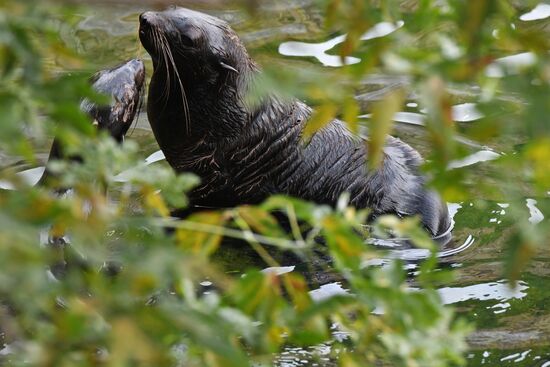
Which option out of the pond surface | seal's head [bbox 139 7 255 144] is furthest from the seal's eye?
the pond surface

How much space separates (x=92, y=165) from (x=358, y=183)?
4526 millimetres

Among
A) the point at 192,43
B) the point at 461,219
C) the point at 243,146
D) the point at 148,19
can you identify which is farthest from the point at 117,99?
the point at 461,219

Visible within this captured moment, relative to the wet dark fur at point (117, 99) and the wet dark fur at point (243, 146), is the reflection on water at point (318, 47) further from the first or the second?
the wet dark fur at point (117, 99)

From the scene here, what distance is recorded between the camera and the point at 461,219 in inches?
263

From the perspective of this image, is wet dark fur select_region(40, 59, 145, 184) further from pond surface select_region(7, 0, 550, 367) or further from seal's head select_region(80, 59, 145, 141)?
pond surface select_region(7, 0, 550, 367)

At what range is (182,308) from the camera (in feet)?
6.56

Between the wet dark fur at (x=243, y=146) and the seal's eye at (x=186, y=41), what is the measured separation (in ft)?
0.03

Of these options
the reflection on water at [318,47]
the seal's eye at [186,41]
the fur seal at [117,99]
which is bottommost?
the reflection on water at [318,47]

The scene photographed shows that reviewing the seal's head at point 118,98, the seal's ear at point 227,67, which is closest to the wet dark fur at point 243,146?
the seal's ear at point 227,67

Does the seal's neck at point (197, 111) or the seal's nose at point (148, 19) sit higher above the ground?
the seal's nose at point (148, 19)

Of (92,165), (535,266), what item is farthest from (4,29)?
(535,266)

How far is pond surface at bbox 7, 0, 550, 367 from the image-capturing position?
16.4 feet

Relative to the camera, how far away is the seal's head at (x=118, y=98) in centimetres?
614

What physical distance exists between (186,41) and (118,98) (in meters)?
0.56
